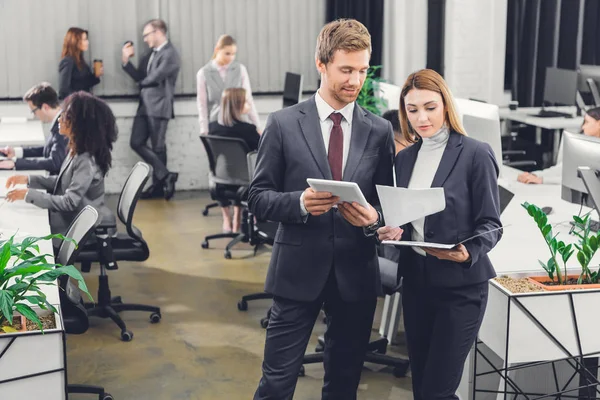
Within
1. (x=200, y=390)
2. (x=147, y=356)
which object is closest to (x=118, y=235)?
(x=147, y=356)

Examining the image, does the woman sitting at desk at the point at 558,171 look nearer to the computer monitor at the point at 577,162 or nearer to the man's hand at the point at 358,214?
the computer monitor at the point at 577,162

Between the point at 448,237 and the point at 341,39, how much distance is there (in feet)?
2.25

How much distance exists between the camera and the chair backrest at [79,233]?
384cm

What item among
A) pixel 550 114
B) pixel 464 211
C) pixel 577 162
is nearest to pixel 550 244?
pixel 464 211

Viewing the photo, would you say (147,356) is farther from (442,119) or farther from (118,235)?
(442,119)

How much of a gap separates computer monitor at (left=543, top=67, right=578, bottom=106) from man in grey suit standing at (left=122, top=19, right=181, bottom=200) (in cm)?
339

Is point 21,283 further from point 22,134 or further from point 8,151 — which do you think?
point 22,134

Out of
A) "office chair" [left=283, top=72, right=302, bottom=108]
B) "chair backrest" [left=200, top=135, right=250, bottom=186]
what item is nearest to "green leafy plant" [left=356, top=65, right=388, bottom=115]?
"office chair" [left=283, top=72, right=302, bottom=108]

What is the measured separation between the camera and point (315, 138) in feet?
9.08

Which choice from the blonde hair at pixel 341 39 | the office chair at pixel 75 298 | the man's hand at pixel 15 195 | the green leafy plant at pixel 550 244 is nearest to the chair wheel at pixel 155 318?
the man's hand at pixel 15 195

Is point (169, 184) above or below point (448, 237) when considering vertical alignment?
below

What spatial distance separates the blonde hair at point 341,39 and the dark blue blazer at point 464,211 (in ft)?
1.42

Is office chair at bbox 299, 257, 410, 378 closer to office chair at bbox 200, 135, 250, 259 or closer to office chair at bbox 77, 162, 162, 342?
office chair at bbox 77, 162, 162, 342

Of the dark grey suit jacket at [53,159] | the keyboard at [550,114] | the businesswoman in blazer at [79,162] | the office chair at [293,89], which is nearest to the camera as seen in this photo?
the businesswoman in blazer at [79,162]
